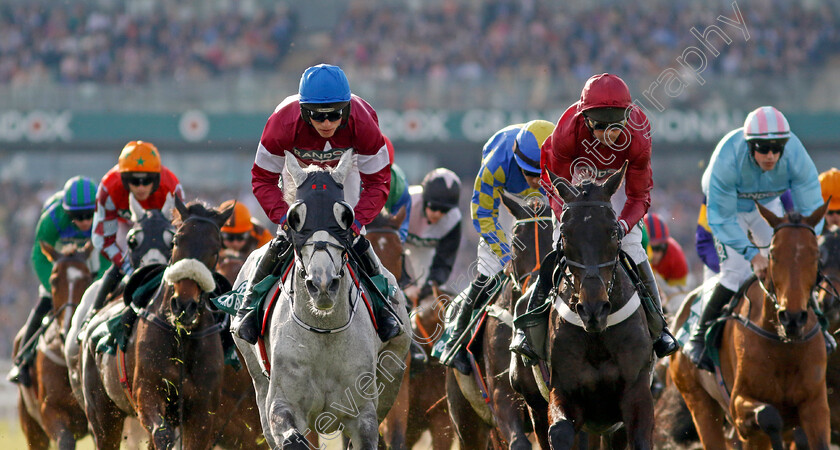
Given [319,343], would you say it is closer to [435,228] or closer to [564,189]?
[564,189]

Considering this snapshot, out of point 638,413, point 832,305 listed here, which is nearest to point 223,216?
point 638,413

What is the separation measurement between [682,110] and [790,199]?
48.7 feet

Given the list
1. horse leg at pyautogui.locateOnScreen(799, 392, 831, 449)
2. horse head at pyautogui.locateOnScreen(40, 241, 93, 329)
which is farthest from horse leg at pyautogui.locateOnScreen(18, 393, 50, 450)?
horse leg at pyautogui.locateOnScreen(799, 392, 831, 449)

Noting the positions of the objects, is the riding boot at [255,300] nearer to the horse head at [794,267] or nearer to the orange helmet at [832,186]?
the horse head at [794,267]

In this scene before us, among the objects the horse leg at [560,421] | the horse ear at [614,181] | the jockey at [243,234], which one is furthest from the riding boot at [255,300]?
the jockey at [243,234]

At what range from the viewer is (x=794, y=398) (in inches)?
261

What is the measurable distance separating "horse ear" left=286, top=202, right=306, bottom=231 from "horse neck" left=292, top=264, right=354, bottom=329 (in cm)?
27

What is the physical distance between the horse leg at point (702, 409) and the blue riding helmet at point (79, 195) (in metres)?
4.98

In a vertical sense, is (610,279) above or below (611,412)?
above

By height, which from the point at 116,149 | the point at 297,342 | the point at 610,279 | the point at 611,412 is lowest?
the point at 116,149

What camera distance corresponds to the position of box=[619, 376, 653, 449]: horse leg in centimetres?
517

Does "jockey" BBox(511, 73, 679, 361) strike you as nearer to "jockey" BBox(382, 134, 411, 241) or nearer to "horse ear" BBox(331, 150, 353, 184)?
"horse ear" BBox(331, 150, 353, 184)

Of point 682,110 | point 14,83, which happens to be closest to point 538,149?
point 682,110

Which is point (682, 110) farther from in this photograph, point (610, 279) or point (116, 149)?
point (610, 279)
